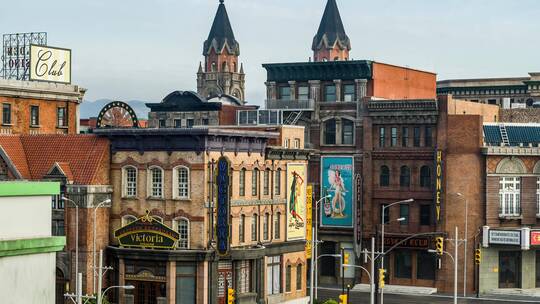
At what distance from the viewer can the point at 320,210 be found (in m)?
96.8

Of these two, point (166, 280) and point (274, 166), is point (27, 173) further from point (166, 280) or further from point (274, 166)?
point (274, 166)

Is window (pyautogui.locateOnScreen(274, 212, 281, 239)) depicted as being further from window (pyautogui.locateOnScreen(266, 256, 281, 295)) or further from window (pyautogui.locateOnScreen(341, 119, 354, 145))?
window (pyautogui.locateOnScreen(341, 119, 354, 145))

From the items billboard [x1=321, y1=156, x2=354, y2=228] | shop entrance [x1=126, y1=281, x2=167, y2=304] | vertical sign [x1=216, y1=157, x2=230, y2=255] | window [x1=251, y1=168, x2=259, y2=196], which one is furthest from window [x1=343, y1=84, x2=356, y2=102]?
shop entrance [x1=126, y1=281, x2=167, y2=304]

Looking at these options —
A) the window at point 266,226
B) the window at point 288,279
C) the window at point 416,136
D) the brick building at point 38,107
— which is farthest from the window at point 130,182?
the window at point 416,136

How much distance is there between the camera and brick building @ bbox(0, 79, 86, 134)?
269 ft

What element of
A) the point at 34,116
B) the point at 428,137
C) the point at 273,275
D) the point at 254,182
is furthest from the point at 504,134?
the point at 34,116

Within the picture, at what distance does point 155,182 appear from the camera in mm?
70875

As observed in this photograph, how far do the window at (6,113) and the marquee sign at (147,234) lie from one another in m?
16.1

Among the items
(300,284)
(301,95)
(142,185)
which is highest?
(301,95)

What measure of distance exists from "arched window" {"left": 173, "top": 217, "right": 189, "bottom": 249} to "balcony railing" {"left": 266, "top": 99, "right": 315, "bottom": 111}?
2944 centimetres

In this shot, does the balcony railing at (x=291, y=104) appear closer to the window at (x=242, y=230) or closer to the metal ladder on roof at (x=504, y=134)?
the metal ladder on roof at (x=504, y=134)

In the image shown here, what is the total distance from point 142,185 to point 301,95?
105 ft

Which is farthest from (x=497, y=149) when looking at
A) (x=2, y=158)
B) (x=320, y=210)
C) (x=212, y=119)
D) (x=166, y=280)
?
(x=2, y=158)

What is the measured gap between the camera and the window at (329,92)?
323 feet
